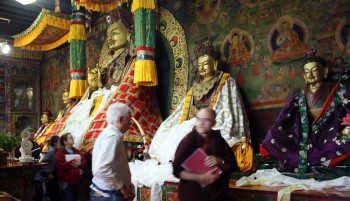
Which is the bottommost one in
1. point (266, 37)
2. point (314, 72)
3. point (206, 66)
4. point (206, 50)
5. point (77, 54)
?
point (314, 72)

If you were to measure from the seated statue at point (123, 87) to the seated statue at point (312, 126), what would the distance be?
2486 millimetres

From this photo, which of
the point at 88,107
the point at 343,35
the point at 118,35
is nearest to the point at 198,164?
the point at 343,35

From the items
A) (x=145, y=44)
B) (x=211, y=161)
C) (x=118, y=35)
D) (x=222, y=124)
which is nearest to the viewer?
(x=211, y=161)

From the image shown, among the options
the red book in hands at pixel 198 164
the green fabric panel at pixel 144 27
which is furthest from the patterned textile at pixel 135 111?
the red book in hands at pixel 198 164

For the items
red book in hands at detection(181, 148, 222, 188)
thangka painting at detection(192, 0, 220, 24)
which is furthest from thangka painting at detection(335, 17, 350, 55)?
red book in hands at detection(181, 148, 222, 188)

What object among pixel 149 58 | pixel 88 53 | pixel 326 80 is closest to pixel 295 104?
pixel 326 80

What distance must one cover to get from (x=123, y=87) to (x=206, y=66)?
70.1 inches

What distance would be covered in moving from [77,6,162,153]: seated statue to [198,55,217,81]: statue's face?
1.44 meters

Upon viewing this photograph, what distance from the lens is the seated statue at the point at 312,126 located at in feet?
12.6

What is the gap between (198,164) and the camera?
2707 millimetres

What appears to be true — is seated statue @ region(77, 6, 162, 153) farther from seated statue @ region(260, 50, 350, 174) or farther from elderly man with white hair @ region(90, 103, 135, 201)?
elderly man with white hair @ region(90, 103, 135, 201)

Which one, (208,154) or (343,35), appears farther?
(343,35)

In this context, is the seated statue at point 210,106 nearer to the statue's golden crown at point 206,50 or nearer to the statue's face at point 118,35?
the statue's golden crown at point 206,50

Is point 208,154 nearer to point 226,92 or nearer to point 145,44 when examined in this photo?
point 226,92
